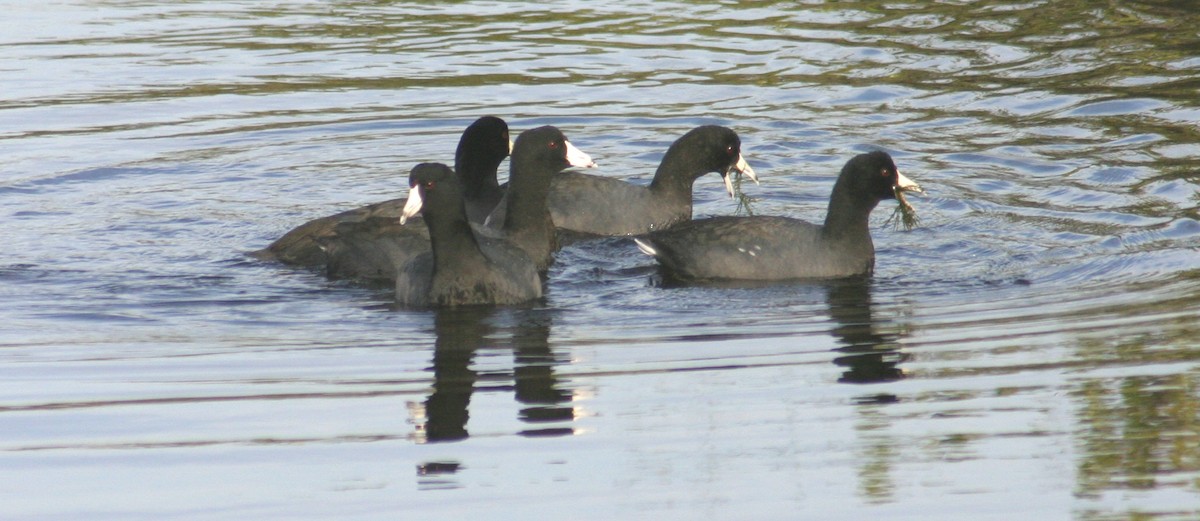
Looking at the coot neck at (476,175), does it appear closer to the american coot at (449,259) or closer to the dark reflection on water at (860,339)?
the american coot at (449,259)

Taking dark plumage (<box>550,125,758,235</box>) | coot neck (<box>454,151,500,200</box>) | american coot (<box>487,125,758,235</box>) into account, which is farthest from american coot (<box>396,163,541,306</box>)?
coot neck (<box>454,151,500,200</box>)

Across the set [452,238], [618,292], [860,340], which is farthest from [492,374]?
[618,292]

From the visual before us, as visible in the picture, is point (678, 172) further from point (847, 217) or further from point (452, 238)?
point (452, 238)

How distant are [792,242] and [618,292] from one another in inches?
41.9

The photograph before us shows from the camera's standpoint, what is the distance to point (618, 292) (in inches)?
358

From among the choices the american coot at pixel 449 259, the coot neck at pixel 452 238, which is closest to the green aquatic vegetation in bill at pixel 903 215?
the american coot at pixel 449 259

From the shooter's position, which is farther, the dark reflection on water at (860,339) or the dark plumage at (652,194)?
the dark plumage at (652,194)

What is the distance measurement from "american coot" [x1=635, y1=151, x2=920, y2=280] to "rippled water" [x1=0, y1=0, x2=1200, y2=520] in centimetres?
21

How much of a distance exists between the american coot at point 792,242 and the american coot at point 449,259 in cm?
119

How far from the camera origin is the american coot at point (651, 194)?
431 inches

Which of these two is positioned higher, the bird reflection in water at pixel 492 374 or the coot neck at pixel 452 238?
the coot neck at pixel 452 238

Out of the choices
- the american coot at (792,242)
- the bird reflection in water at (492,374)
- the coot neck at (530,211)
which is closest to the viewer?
the bird reflection in water at (492,374)

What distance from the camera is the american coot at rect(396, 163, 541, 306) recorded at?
28.2 feet

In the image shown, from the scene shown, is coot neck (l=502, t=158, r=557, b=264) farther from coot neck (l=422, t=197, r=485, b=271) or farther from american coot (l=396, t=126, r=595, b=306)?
coot neck (l=422, t=197, r=485, b=271)
